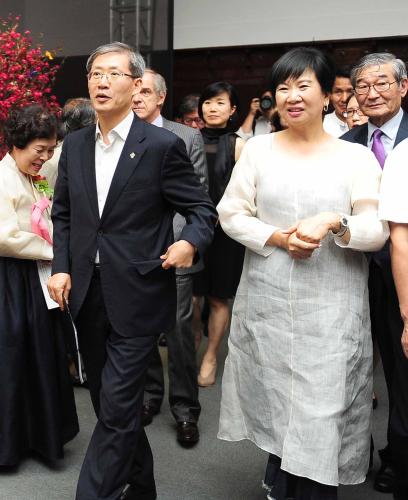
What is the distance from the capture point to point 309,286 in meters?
2.11

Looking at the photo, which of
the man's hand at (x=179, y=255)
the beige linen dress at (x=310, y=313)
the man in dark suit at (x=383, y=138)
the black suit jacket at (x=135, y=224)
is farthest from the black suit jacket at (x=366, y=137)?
the man's hand at (x=179, y=255)

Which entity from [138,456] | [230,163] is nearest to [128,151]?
[138,456]

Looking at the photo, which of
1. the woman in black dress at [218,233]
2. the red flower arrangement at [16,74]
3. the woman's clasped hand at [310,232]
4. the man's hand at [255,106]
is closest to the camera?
the woman's clasped hand at [310,232]

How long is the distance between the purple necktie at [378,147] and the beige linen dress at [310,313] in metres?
0.41

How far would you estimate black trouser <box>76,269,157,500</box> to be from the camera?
213 centimetres

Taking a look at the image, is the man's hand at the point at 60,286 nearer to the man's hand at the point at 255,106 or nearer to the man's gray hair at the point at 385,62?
the man's gray hair at the point at 385,62

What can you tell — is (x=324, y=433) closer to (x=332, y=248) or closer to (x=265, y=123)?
(x=332, y=248)

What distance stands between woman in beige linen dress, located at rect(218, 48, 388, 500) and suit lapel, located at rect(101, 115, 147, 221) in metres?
0.35

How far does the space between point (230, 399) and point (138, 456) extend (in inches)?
14.3

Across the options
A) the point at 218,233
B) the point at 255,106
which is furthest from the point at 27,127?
the point at 255,106

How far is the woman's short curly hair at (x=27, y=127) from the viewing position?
2.69 m

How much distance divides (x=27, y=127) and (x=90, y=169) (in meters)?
0.62

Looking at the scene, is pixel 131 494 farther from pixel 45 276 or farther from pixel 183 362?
pixel 45 276

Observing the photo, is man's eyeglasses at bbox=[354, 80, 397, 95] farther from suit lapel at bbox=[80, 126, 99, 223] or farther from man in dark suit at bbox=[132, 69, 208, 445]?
suit lapel at bbox=[80, 126, 99, 223]
